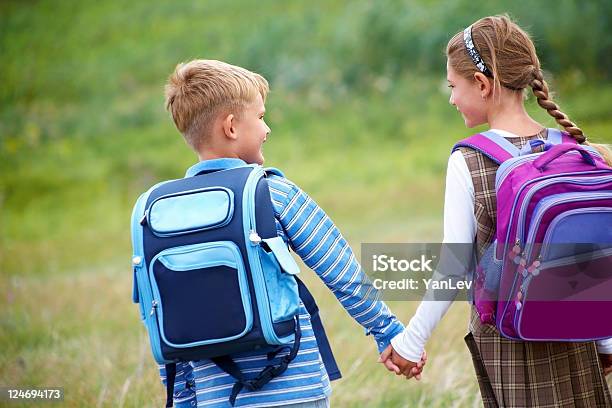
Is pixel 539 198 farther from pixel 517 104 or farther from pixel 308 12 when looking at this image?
pixel 308 12

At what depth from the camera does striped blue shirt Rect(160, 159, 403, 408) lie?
2.36 meters

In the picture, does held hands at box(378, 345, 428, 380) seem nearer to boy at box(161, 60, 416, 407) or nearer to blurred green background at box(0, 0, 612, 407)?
boy at box(161, 60, 416, 407)

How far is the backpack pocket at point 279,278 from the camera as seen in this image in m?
2.29

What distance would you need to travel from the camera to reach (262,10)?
1276cm

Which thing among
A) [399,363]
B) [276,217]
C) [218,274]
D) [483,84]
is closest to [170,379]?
[218,274]

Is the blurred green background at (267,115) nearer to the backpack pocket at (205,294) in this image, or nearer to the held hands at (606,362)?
the held hands at (606,362)

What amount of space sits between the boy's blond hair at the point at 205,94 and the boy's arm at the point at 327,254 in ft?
0.79

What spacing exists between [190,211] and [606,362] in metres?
1.26

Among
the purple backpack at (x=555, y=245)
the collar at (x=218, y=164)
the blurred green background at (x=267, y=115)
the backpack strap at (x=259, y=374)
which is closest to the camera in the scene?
the purple backpack at (x=555, y=245)

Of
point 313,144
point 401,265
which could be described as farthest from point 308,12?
point 401,265

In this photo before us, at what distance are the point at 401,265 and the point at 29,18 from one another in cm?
1040

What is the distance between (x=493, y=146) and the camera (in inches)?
95.8

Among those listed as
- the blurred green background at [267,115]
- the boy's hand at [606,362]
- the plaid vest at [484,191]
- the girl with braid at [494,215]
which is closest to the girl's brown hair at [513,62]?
the girl with braid at [494,215]

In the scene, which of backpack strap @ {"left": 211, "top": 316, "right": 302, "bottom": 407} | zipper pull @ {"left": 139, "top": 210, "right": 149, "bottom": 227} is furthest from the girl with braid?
zipper pull @ {"left": 139, "top": 210, "right": 149, "bottom": 227}
